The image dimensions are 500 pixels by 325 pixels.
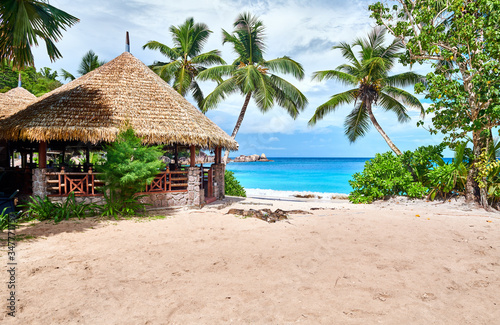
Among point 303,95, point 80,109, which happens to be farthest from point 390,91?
point 80,109

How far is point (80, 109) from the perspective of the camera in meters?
8.19

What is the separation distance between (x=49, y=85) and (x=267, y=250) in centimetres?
2651

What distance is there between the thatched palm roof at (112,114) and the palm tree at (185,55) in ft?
21.0

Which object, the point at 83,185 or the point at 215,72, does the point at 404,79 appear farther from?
the point at 83,185

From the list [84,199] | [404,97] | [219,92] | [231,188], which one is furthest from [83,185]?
[404,97]

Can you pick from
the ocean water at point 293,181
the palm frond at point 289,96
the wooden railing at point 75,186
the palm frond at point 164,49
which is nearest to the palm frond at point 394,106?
the palm frond at point 289,96

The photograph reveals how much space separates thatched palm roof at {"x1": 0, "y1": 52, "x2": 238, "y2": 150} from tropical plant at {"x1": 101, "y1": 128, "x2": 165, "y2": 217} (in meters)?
0.66

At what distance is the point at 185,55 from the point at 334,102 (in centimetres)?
929

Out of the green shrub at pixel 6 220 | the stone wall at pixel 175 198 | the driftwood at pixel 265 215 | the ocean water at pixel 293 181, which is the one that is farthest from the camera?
the ocean water at pixel 293 181

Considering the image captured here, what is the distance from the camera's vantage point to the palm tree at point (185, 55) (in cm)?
1634

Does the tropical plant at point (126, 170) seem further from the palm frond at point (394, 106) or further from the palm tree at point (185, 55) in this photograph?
the palm frond at point (394, 106)

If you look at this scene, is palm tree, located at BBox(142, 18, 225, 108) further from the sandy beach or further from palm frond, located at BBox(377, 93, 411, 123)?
the sandy beach

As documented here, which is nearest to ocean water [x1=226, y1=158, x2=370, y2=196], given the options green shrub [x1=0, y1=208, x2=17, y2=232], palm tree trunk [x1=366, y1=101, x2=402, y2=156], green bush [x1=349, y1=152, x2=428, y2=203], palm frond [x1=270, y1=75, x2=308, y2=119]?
palm frond [x1=270, y1=75, x2=308, y2=119]

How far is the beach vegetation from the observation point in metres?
8.59
